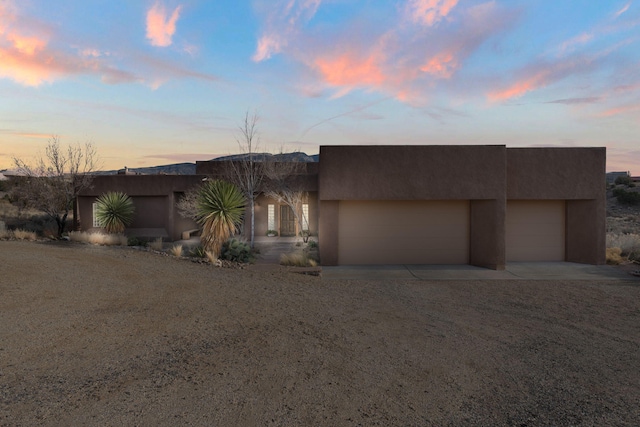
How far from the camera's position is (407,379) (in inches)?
196

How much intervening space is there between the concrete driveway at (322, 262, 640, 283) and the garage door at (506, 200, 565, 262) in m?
0.72

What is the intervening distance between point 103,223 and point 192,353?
17.2 m

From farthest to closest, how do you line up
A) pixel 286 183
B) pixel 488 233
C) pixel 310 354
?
pixel 286 183 → pixel 488 233 → pixel 310 354

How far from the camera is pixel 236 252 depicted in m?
14.2

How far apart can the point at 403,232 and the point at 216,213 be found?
684cm

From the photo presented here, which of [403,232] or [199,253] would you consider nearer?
[199,253]

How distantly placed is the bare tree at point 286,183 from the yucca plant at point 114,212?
7.35 m

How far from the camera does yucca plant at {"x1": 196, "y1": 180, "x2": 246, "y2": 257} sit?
14.5 m

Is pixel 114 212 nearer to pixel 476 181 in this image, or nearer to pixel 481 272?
pixel 476 181

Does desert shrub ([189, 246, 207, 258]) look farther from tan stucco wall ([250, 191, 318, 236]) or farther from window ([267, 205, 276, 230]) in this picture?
window ([267, 205, 276, 230])

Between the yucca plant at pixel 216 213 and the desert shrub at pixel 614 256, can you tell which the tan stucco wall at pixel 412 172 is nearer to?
the yucca plant at pixel 216 213

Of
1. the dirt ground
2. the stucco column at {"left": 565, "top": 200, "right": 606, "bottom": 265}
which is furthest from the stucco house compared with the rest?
the dirt ground

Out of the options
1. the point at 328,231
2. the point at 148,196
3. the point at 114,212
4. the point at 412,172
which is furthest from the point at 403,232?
the point at 148,196

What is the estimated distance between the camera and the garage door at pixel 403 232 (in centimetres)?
1448
